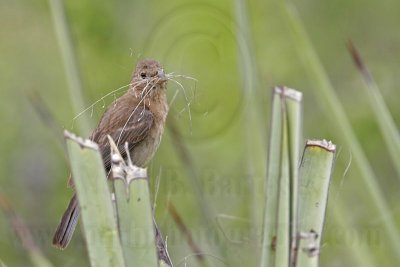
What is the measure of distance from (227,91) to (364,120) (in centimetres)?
100

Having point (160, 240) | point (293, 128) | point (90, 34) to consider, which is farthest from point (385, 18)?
point (293, 128)

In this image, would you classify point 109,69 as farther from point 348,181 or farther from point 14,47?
point 348,181

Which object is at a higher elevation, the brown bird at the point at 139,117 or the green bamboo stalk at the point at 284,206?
the brown bird at the point at 139,117

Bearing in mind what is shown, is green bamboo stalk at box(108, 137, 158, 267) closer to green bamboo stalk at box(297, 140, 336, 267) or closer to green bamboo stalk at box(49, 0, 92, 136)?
green bamboo stalk at box(297, 140, 336, 267)

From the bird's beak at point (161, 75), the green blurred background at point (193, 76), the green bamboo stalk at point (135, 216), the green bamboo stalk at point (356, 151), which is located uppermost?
the green blurred background at point (193, 76)

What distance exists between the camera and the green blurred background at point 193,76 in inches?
271

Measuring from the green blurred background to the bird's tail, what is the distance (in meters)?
1.43

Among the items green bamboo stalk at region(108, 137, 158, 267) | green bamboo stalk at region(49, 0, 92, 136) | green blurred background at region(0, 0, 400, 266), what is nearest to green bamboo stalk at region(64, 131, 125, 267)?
green bamboo stalk at region(108, 137, 158, 267)

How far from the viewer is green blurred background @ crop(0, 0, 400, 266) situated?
6.89 metres

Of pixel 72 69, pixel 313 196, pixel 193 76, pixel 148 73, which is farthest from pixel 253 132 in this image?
pixel 193 76

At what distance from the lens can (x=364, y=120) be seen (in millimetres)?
7730

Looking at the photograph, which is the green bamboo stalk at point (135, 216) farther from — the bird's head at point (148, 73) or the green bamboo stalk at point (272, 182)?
the bird's head at point (148, 73)

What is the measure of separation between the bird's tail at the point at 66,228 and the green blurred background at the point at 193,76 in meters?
1.43

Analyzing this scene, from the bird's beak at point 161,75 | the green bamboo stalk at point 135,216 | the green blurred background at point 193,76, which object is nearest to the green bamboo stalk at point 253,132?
the bird's beak at point 161,75
